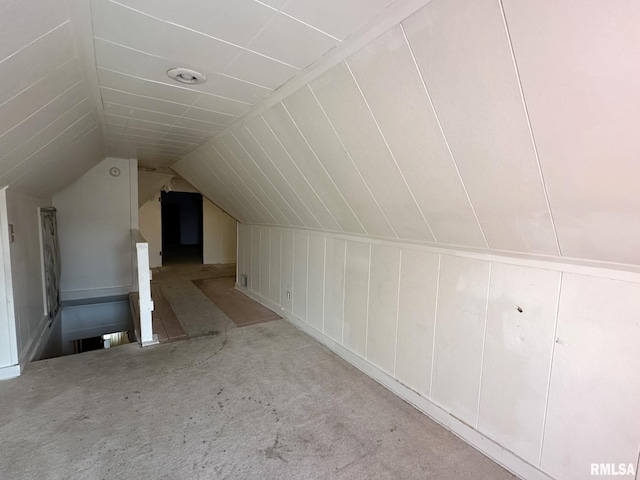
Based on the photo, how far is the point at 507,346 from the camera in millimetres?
1675

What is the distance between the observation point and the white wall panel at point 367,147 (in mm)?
1613

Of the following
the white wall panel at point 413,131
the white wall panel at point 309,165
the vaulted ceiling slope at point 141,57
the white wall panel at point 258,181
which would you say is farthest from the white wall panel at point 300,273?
the white wall panel at point 413,131

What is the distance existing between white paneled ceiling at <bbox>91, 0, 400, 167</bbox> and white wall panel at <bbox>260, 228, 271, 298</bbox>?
6.90 ft

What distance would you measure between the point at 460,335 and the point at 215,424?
165 cm

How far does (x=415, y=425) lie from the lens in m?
1.98

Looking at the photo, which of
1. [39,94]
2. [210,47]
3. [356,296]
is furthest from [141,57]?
[356,296]

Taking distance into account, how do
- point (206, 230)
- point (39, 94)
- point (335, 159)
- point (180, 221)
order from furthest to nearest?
point (180, 221) < point (206, 230) < point (335, 159) < point (39, 94)

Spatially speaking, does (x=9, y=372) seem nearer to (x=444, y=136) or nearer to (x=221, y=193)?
(x=221, y=193)

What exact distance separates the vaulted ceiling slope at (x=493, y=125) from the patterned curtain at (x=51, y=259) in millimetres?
3317

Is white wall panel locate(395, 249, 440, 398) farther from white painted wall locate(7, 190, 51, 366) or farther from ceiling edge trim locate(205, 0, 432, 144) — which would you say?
white painted wall locate(7, 190, 51, 366)

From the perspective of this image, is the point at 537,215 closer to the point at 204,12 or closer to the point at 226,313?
the point at 204,12

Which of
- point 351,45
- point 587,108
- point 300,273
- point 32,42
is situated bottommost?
point 300,273

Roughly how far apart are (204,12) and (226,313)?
3.48 metres

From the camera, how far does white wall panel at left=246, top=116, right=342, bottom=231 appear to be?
2.44 m
